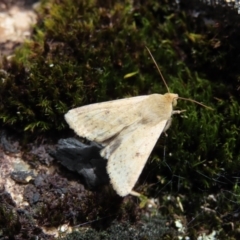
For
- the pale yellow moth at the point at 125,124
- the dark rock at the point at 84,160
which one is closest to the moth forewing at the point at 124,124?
the pale yellow moth at the point at 125,124

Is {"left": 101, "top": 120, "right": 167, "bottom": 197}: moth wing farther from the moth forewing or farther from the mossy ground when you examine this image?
the mossy ground

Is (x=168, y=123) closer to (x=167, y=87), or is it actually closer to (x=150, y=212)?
(x=167, y=87)

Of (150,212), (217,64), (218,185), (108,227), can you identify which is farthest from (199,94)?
(108,227)

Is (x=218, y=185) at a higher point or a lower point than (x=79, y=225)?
higher

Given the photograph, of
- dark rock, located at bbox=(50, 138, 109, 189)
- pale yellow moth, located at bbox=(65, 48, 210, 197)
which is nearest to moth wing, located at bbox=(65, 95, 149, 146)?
pale yellow moth, located at bbox=(65, 48, 210, 197)

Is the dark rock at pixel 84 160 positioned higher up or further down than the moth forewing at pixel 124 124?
further down

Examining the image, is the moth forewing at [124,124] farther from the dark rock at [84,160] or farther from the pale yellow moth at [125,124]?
the dark rock at [84,160]

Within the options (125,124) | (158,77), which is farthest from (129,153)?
(158,77)
